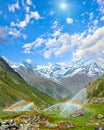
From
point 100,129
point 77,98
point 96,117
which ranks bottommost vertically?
point 100,129

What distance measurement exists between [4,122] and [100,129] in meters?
18.6

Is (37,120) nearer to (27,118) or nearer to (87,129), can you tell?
(27,118)

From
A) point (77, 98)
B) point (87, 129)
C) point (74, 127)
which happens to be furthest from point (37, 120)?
point (77, 98)

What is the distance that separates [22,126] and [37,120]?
35172 mm

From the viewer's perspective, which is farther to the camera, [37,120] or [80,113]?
[80,113]

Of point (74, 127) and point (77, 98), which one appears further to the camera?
point (77, 98)

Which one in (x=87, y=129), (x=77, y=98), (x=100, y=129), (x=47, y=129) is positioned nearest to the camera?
(x=100, y=129)

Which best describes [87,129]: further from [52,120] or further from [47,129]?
[52,120]

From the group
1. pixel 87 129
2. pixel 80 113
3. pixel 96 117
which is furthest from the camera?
pixel 80 113

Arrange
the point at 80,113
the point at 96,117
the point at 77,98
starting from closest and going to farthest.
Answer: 1. the point at 96,117
2. the point at 80,113
3. the point at 77,98

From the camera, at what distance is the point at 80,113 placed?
110 m

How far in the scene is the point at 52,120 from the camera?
9588 centimetres

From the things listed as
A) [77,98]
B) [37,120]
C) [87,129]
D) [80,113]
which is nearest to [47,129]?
[87,129]

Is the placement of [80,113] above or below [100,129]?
above
